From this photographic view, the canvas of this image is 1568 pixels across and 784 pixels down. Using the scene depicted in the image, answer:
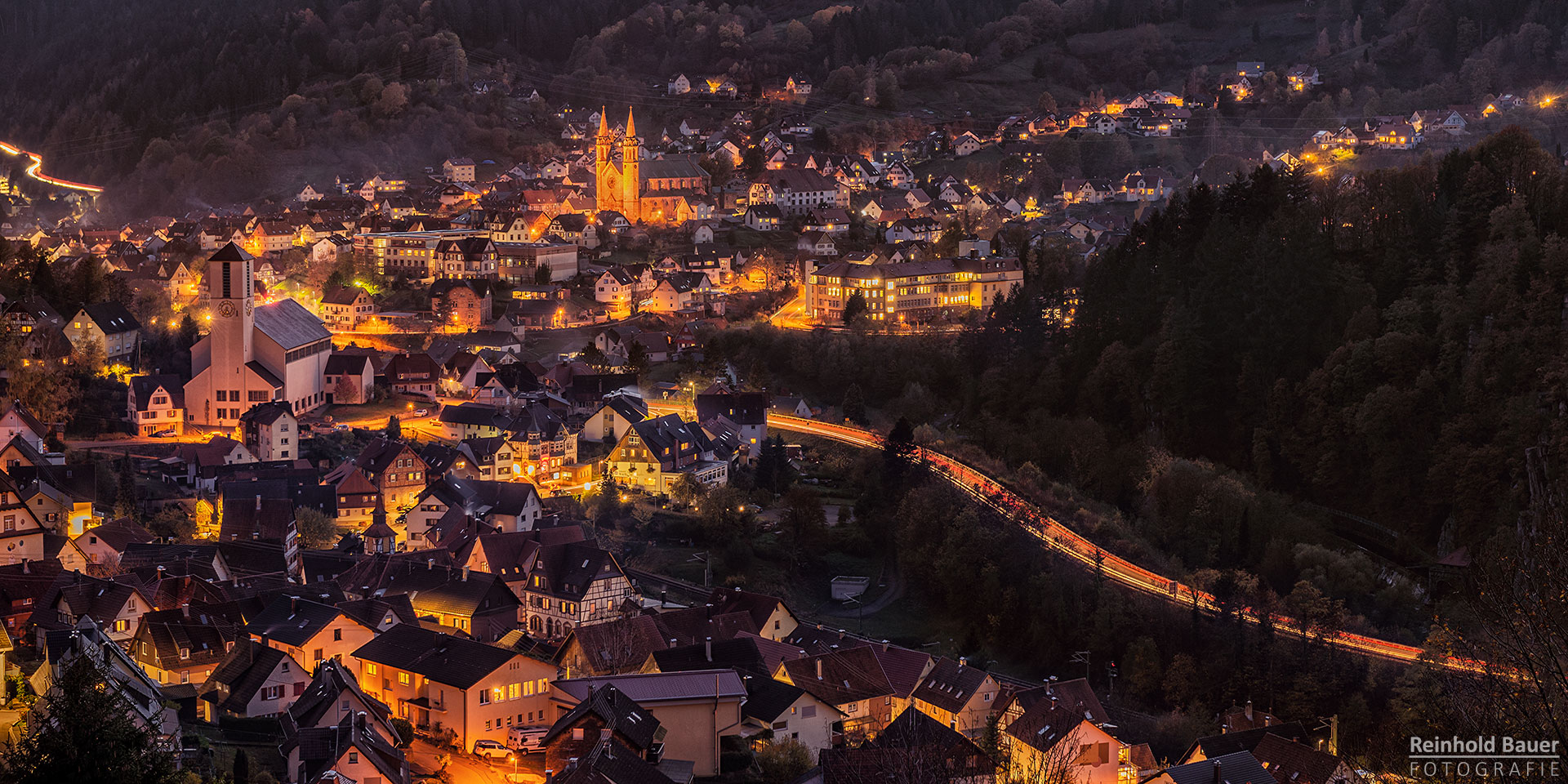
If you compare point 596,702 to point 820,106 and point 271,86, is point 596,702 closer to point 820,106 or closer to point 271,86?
point 820,106

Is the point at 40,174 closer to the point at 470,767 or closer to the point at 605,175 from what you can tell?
the point at 605,175

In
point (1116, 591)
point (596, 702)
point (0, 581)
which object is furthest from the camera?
point (1116, 591)

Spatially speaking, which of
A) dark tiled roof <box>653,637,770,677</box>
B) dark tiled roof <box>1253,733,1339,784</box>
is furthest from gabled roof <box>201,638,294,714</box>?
dark tiled roof <box>1253,733,1339,784</box>

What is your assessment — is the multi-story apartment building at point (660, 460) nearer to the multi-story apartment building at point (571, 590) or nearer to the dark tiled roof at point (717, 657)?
the multi-story apartment building at point (571, 590)

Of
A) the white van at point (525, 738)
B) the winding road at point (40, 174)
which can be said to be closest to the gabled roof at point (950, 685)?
the white van at point (525, 738)

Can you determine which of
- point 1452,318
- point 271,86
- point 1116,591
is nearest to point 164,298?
point 1116,591

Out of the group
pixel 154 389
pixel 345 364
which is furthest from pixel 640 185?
pixel 154 389
